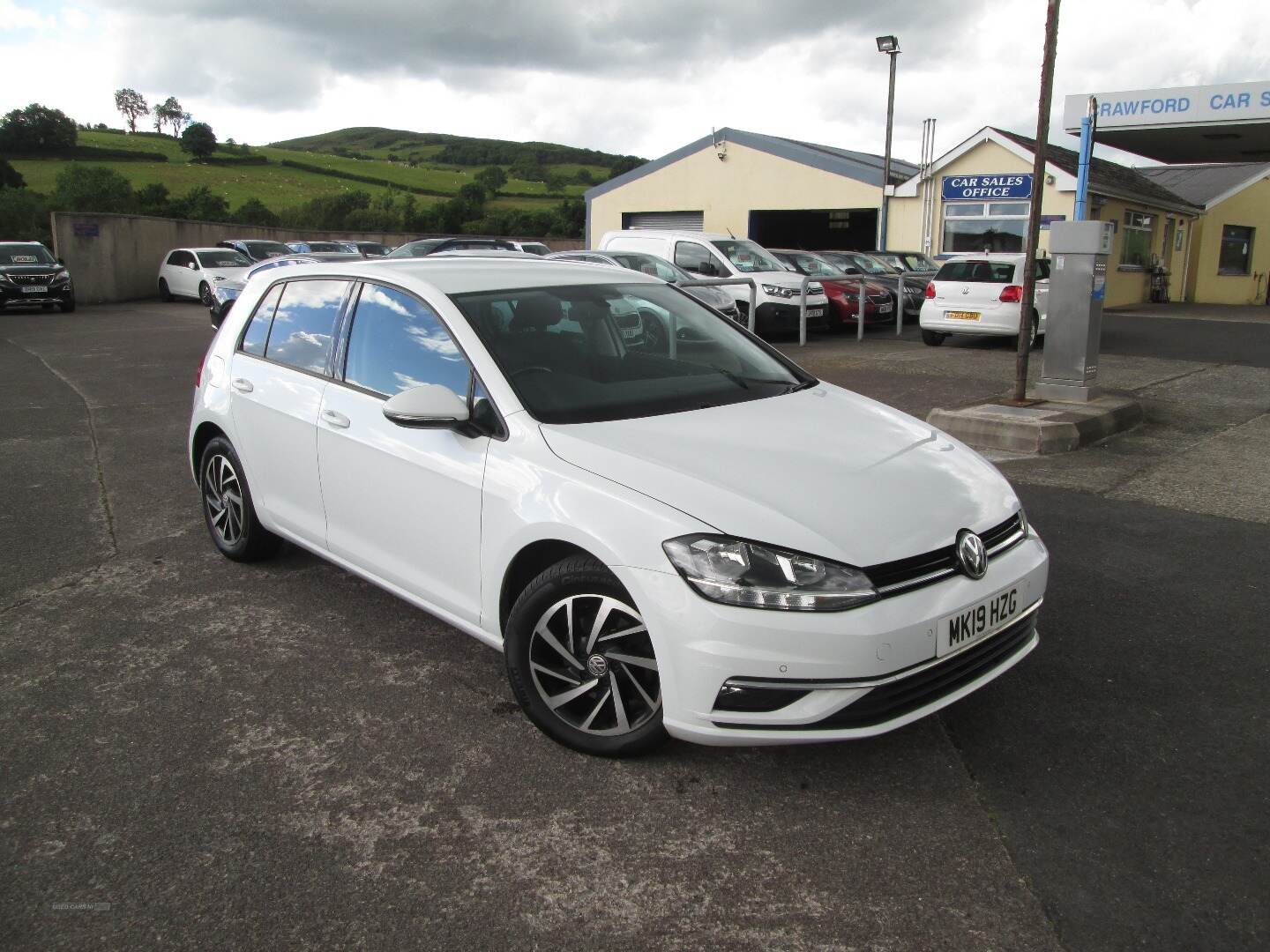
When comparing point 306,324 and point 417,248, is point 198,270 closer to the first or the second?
point 417,248

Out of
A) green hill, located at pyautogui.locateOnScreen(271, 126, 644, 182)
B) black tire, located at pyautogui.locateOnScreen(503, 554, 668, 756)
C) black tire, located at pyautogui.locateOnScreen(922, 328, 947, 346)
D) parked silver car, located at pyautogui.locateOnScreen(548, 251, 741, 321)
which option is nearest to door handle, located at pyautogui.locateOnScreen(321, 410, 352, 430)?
black tire, located at pyautogui.locateOnScreen(503, 554, 668, 756)

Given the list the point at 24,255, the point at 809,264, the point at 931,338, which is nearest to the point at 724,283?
the point at 931,338

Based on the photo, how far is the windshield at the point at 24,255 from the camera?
77.7 feet

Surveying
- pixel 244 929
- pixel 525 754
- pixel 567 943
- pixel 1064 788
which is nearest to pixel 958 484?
pixel 1064 788

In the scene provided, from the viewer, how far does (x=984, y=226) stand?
1051 inches

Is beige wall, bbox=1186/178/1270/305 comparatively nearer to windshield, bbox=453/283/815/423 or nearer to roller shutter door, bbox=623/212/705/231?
roller shutter door, bbox=623/212/705/231

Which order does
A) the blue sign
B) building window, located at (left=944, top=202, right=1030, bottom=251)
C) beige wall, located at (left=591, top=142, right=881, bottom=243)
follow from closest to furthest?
the blue sign, building window, located at (left=944, top=202, right=1030, bottom=251), beige wall, located at (left=591, top=142, right=881, bottom=243)

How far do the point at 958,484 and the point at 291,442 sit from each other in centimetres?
285

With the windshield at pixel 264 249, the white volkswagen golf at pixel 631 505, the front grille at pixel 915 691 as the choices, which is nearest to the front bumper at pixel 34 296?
the windshield at pixel 264 249

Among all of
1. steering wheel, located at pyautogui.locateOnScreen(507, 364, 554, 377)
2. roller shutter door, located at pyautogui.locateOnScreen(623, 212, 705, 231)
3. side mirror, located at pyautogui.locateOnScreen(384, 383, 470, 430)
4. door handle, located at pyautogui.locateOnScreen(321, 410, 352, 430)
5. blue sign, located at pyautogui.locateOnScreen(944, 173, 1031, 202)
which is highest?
blue sign, located at pyautogui.locateOnScreen(944, 173, 1031, 202)

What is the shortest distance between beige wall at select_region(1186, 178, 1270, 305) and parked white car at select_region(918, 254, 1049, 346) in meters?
18.3

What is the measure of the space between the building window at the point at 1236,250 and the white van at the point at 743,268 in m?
20.5

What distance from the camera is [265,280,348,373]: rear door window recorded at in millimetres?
4484

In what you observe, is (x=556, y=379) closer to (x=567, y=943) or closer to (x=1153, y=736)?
(x=567, y=943)
